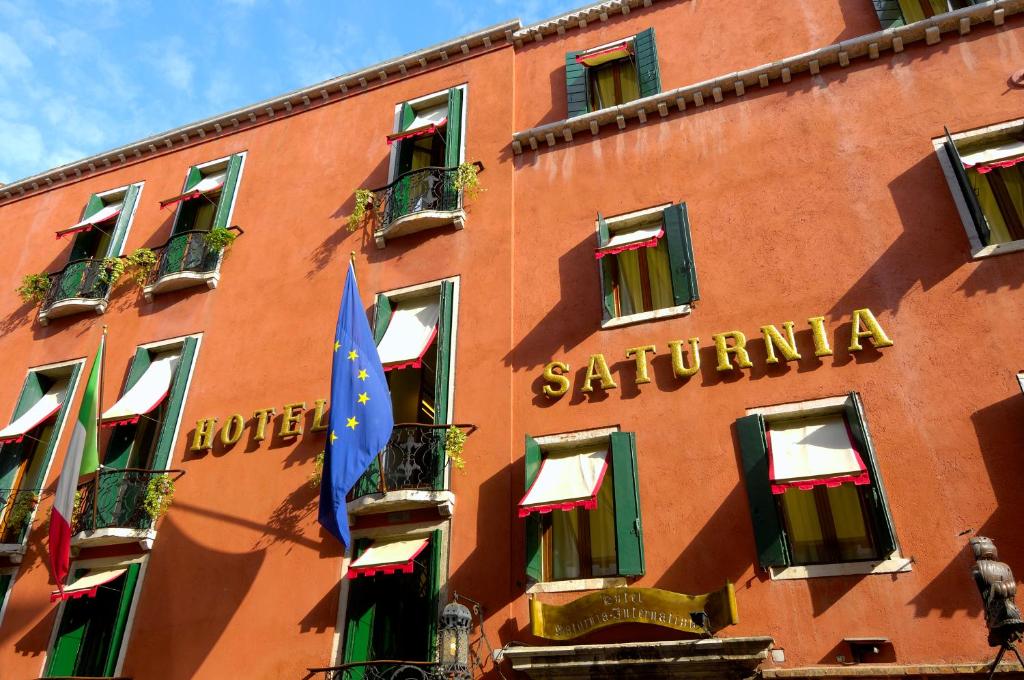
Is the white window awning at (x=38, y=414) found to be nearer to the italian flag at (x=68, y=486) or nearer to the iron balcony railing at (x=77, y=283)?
the iron balcony railing at (x=77, y=283)

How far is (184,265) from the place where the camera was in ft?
43.6

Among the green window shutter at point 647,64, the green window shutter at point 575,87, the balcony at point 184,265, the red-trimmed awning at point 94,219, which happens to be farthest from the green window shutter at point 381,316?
the red-trimmed awning at point 94,219

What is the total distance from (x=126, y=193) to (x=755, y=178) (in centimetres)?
1230

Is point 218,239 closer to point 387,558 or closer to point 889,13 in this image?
point 387,558

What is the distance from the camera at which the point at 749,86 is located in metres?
11.2

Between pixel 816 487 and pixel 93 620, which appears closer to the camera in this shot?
pixel 816 487

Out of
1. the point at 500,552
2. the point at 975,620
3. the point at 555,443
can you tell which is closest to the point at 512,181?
the point at 555,443

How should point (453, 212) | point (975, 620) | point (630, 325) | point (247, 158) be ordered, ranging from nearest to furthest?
point (975, 620) → point (630, 325) → point (453, 212) → point (247, 158)

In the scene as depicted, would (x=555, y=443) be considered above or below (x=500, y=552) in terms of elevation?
above

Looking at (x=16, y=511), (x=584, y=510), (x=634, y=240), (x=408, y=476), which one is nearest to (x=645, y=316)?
(x=634, y=240)

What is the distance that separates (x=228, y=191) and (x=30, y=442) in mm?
5492

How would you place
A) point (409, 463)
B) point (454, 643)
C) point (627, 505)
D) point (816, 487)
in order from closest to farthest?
point (454, 643)
point (816, 487)
point (627, 505)
point (409, 463)

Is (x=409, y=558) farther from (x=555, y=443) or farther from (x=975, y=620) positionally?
(x=975, y=620)

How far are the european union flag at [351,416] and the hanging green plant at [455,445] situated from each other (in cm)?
100
